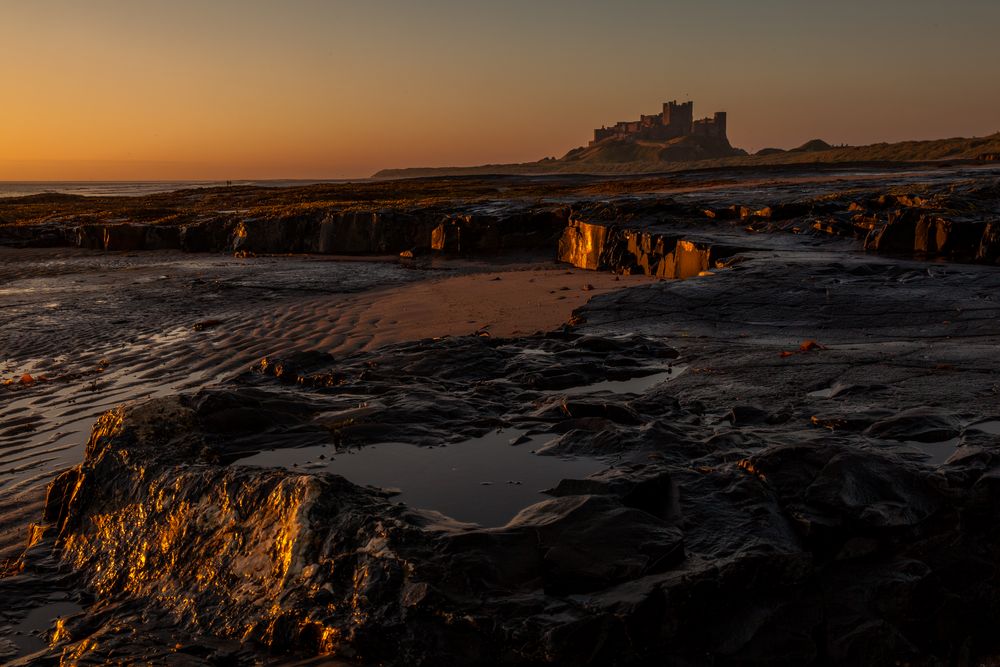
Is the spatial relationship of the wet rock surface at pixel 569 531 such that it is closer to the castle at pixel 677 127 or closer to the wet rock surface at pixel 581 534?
the wet rock surface at pixel 581 534

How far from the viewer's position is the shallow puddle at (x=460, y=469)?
122 inches

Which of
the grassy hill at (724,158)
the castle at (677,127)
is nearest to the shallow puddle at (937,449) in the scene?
the grassy hill at (724,158)

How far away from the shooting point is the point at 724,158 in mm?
102312

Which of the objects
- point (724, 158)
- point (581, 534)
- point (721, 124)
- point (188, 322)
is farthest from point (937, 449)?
point (721, 124)

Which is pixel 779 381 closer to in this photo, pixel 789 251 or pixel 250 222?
pixel 789 251

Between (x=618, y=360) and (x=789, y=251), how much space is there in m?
6.12

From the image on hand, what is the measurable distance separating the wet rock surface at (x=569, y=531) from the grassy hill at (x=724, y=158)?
164ft

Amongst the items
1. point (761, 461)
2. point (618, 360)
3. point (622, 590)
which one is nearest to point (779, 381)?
point (618, 360)

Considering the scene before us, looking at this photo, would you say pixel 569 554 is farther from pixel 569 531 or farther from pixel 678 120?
pixel 678 120

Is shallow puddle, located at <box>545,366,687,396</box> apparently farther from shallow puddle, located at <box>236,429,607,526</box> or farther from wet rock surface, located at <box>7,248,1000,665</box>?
shallow puddle, located at <box>236,429,607,526</box>

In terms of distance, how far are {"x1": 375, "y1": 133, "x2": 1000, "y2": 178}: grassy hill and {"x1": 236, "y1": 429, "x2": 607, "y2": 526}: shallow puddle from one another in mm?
50986

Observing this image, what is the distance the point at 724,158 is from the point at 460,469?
349 feet

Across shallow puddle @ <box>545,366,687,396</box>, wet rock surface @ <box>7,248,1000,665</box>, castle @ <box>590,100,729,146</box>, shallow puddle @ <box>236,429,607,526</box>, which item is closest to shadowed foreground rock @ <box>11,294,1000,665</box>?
wet rock surface @ <box>7,248,1000,665</box>

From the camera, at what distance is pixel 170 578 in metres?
2.99
